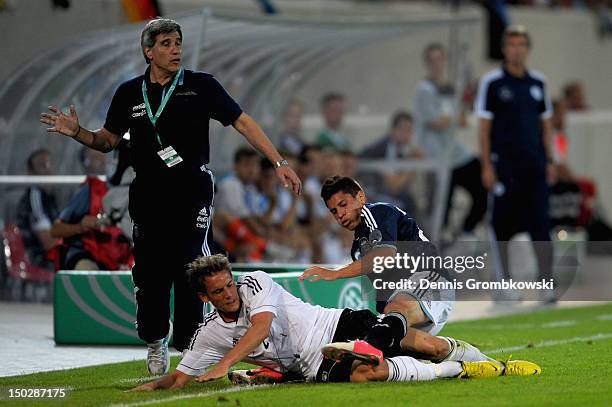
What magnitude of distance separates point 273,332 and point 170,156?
1.39m

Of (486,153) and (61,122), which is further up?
(61,122)

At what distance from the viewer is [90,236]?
12703 millimetres

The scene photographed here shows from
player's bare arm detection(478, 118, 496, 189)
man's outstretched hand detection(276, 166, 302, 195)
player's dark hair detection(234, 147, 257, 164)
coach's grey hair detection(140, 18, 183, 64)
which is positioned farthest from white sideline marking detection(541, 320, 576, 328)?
coach's grey hair detection(140, 18, 183, 64)

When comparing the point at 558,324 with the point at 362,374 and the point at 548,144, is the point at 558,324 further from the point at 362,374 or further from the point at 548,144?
the point at 362,374

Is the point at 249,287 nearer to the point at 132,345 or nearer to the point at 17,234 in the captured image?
the point at 132,345

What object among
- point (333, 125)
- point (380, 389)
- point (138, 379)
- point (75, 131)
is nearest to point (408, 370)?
point (380, 389)

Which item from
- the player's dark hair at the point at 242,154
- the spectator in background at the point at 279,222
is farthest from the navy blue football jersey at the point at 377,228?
the spectator in background at the point at 279,222

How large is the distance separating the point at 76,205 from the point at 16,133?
1636 mm

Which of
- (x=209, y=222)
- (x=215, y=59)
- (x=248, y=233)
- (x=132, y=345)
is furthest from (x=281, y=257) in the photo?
(x=209, y=222)

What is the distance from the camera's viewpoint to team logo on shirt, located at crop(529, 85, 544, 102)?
15367mm

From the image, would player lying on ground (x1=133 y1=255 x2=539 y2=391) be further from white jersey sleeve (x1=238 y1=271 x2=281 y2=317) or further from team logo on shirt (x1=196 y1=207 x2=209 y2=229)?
team logo on shirt (x1=196 y1=207 x2=209 y2=229)

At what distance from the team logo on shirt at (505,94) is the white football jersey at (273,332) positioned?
656 centimetres

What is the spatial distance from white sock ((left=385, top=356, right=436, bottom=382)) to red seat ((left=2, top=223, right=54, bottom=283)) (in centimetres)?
605

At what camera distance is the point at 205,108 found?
9.66m
